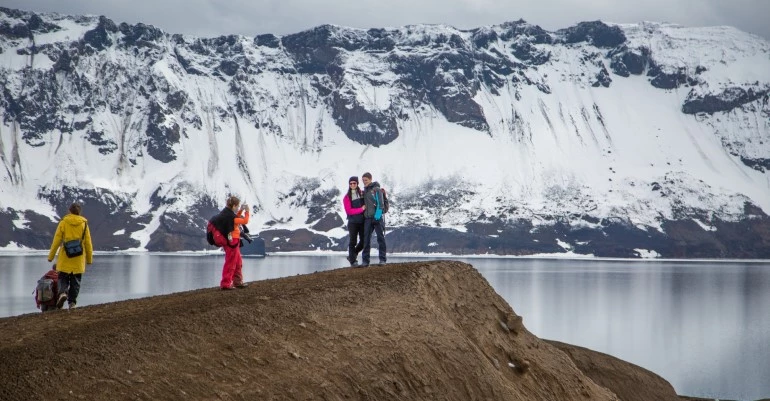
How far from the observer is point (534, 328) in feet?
233

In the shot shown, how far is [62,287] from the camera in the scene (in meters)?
21.8

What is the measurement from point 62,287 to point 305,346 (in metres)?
7.25

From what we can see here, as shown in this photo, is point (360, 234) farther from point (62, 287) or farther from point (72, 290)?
point (62, 287)

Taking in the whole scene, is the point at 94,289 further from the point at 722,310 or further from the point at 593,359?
the point at 593,359

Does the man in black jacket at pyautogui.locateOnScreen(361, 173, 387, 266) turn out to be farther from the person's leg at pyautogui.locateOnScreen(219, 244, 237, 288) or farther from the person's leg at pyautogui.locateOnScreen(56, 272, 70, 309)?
the person's leg at pyautogui.locateOnScreen(56, 272, 70, 309)

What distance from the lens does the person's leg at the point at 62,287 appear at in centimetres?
2170

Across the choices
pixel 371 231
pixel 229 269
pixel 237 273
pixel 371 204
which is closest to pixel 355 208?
pixel 371 204

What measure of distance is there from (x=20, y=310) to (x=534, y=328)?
124 feet

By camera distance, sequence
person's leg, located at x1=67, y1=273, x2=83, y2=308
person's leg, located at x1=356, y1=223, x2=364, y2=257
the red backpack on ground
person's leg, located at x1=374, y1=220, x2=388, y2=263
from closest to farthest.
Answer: the red backpack on ground
person's leg, located at x1=67, y1=273, x2=83, y2=308
person's leg, located at x1=374, y1=220, x2=388, y2=263
person's leg, located at x1=356, y1=223, x2=364, y2=257

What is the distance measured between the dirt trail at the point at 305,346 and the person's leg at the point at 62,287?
1.86m

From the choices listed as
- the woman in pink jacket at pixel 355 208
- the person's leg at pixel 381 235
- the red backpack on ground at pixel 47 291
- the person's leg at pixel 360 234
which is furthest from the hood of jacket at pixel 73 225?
the person's leg at pixel 381 235

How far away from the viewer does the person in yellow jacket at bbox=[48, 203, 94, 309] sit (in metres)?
21.6

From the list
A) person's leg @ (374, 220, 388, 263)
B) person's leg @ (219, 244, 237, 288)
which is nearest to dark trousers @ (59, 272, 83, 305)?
person's leg @ (219, 244, 237, 288)

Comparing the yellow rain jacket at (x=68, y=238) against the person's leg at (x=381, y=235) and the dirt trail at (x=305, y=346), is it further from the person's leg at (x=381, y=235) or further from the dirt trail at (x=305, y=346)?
the person's leg at (x=381, y=235)
